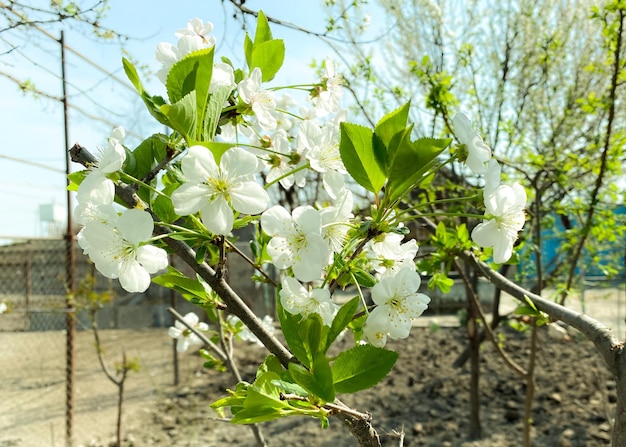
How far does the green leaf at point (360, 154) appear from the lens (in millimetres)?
507

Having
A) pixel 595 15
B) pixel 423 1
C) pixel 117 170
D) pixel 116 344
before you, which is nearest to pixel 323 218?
pixel 117 170

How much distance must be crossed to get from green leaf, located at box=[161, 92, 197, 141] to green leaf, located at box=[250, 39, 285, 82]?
0.69ft

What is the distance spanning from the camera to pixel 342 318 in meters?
0.51

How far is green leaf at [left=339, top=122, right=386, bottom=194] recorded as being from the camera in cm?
51

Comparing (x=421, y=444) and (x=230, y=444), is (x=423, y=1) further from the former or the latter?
(x=230, y=444)

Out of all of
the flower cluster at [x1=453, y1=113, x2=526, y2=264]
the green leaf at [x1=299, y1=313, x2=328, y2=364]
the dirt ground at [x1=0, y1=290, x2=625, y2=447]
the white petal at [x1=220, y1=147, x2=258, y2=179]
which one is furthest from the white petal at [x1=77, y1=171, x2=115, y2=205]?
the dirt ground at [x1=0, y1=290, x2=625, y2=447]

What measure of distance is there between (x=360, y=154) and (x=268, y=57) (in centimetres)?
22

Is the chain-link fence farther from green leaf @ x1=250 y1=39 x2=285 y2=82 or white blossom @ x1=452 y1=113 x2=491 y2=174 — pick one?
white blossom @ x1=452 y1=113 x2=491 y2=174

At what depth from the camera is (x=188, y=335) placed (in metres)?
1.80

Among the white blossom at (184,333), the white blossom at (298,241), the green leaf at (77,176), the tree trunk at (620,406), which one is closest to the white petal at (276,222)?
the white blossom at (298,241)

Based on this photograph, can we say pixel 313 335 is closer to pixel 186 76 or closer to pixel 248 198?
pixel 248 198

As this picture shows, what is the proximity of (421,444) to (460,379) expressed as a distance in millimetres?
1029

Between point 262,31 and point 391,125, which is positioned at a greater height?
point 262,31

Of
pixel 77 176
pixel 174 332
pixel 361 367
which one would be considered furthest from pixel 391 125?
pixel 174 332
